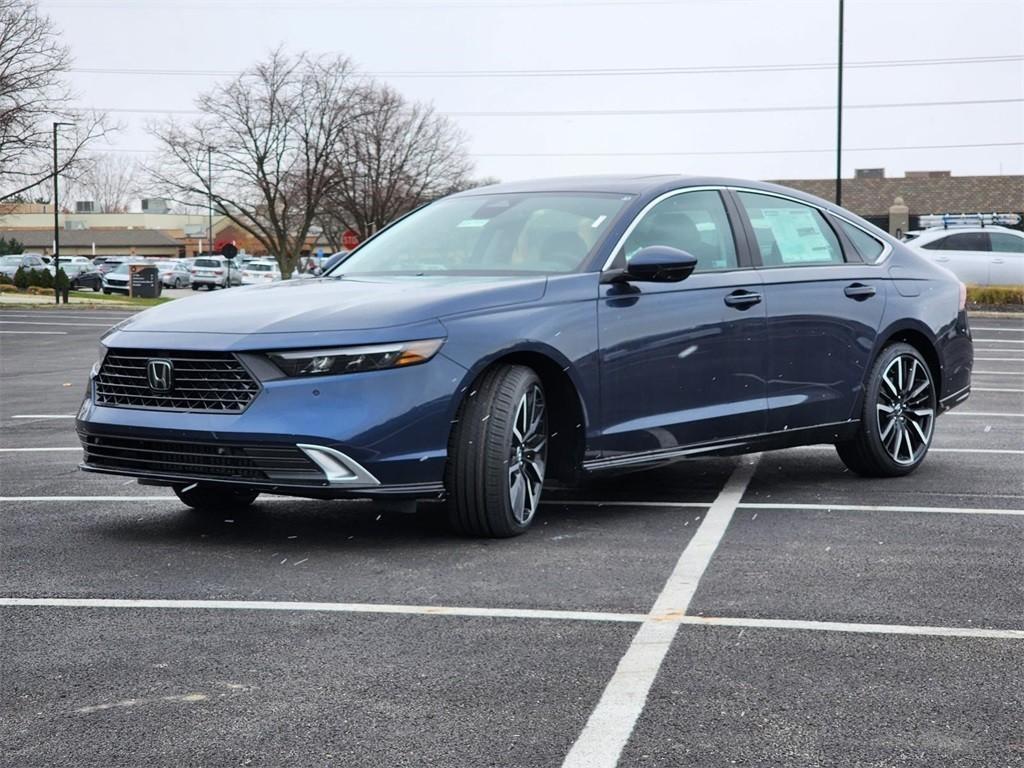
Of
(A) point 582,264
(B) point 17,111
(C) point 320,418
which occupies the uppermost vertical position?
(B) point 17,111

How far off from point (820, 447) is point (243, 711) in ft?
21.6

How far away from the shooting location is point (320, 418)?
6039 mm

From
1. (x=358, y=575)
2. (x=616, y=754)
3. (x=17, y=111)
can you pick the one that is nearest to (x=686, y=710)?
(x=616, y=754)

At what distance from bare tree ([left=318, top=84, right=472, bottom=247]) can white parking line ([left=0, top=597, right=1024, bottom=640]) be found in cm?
6535

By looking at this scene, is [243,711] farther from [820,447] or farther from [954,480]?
[820,447]

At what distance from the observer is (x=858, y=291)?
832cm

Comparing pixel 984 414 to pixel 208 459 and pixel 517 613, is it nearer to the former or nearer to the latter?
pixel 208 459

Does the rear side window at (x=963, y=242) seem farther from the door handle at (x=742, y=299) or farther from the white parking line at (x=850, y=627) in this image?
the white parking line at (x=850, y=627)

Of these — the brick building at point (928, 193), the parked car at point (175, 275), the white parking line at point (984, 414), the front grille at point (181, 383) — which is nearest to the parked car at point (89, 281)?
the parked car at point (175, 275)

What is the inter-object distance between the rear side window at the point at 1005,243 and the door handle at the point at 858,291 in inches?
1026

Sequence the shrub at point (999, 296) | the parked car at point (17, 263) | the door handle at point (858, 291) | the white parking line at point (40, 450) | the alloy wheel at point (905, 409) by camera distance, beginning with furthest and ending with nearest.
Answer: the parked car at point (17, 263) < the shrub at point (999, 296) < the white parking line at point (40, 450) < the alloy wheel at point (905, 409) < the door handle at point (858, 291)

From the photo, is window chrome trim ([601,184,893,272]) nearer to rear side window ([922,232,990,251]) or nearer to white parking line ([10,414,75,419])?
white parking line ([10,414,75,419])

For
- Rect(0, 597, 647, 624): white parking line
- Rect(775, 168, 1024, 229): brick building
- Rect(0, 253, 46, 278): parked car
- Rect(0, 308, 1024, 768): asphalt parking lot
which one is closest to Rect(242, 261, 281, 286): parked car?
Rect(0, 253, 46, 278): parked car

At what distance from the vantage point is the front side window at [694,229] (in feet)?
24.5
